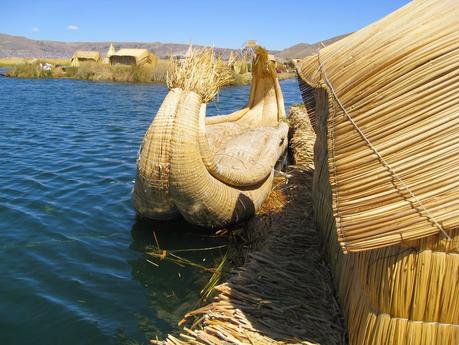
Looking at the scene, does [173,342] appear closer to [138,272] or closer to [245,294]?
[245,294]

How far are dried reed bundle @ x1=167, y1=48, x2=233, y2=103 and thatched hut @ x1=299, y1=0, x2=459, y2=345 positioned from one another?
189 centimetres

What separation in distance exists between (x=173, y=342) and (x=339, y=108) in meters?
1.52

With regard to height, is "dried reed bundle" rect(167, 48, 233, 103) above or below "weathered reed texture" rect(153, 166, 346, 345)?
above

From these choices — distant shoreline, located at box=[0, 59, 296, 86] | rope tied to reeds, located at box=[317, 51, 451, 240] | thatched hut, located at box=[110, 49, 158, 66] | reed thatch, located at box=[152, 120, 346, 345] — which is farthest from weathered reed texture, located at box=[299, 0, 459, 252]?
thatched hut, located at box=[110, 49, 158, 66]

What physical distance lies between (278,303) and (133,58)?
128 feet

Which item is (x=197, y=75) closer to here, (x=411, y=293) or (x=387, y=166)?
(x=387, y=166)

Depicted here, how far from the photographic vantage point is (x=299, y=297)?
2.71 metres

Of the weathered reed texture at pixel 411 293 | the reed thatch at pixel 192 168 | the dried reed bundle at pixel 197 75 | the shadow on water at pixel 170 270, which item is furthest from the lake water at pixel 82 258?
the weathered reed texture at pixel 411 293

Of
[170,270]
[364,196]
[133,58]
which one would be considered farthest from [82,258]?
[133,58]

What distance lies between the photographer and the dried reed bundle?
3805 millimetres

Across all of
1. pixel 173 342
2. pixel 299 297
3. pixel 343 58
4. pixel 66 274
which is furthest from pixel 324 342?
pixel 66 274

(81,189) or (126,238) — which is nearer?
(126,238)

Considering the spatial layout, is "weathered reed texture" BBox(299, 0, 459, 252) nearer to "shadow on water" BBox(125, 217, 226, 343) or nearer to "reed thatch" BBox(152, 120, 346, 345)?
"reed thatch" BBox(152, 120, 346, 345)

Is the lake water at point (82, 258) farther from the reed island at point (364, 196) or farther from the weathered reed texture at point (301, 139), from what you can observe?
the weathered reed texture at point (301, 139)
